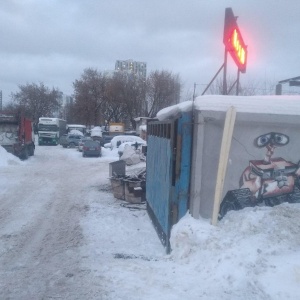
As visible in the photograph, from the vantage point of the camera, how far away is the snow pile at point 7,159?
1084 inches

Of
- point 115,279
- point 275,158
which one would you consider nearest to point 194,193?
point 275,158

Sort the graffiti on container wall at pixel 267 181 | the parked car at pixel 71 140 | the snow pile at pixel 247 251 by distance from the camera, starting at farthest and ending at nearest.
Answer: the parked car at pixel 71 140 < the graffiti on container wall at pixel 267 181 < the snow pile at pixel 247 251

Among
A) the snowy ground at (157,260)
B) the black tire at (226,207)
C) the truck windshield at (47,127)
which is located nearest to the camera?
the snowy ground at (157,260)

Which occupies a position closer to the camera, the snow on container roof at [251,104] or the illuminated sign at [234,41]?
the snow on container roof at [251,104]

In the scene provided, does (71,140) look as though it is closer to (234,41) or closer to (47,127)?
(47,127)

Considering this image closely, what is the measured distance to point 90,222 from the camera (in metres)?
11.4

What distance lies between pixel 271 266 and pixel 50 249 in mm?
4621

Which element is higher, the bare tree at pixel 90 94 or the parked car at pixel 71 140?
the bare tree at pixel 90 94

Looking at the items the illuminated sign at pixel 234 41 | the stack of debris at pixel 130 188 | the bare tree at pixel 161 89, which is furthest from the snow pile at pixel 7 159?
the bare tree at pixel 161 89

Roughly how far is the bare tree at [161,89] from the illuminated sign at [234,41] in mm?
43107

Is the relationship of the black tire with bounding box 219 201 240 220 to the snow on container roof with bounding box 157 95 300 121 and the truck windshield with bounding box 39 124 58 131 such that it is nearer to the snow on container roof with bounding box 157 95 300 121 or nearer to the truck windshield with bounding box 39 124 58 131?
the snow on container roof with bounding box 157 95 300 121

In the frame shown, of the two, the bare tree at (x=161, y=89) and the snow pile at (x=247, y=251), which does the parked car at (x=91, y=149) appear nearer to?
the bare tree at (x=161, y=89)

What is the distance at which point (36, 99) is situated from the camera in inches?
3285

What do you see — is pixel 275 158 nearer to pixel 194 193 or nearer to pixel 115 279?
pixel 194 193
